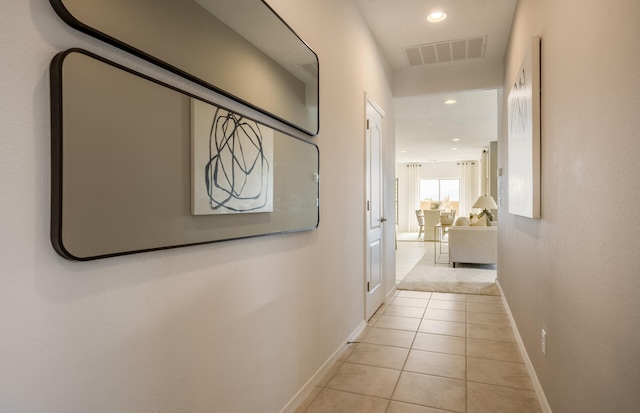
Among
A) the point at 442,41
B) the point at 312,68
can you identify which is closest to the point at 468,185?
the point at 442,41

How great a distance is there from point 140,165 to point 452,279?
5.08 meters

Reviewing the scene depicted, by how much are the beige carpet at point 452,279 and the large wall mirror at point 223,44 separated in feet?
11.1

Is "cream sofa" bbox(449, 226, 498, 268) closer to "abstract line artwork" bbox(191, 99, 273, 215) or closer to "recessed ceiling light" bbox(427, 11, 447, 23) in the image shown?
"recessed ceiling light" bbox(427, 11, 447, 23)

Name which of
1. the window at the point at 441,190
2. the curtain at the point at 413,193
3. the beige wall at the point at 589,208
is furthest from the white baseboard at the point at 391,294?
the curtain at the point at 413,193

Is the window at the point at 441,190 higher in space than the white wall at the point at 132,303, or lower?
higher

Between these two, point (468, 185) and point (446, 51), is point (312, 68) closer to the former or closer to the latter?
point (446, 51)

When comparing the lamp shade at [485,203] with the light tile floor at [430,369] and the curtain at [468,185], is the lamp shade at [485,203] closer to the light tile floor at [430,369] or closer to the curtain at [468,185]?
the light tile floor at [430,369]

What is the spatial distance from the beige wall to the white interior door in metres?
1.56

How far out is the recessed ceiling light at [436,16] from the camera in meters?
3.25

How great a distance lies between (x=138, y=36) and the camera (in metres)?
1.05

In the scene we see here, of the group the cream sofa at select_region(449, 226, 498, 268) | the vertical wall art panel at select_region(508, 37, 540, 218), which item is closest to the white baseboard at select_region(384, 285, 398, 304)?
the vertical wall art panel at select_region(508, 37, 540, 218)

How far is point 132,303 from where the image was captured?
1054mm

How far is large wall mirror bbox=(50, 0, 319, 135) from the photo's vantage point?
3.21 ft

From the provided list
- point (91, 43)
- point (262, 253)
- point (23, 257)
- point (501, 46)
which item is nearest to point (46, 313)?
point (23, 257)
